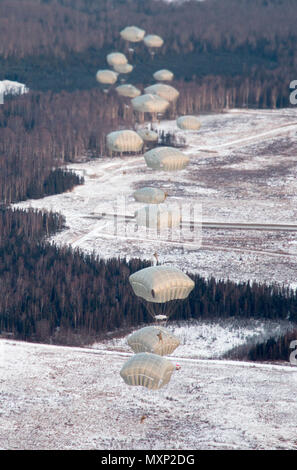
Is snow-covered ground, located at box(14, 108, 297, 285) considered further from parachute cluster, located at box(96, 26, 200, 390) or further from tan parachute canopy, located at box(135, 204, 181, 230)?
parachute cluster, located at box(96, 26, 200, 390)

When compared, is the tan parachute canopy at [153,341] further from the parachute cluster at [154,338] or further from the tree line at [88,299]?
the tree line at [88,299]

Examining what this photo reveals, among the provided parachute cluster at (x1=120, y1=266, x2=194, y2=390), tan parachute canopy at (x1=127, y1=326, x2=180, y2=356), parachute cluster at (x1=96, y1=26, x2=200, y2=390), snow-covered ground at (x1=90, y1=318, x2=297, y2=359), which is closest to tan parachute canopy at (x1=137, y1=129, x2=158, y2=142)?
parachute cluster at (x1=96, y1=26, x2=200, y2=390)

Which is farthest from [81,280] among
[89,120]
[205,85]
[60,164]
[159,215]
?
[205,85]

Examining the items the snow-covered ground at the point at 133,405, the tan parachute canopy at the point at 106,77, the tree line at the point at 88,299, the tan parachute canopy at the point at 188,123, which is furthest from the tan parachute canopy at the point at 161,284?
the tan parachute canopy at the point at 106,77

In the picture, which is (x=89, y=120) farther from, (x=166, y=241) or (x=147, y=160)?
(x=166, y=241)

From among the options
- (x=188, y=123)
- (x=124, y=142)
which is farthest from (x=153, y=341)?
(x=188, y=123)

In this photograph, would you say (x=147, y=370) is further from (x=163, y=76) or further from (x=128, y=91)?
(x=163, y=76)
